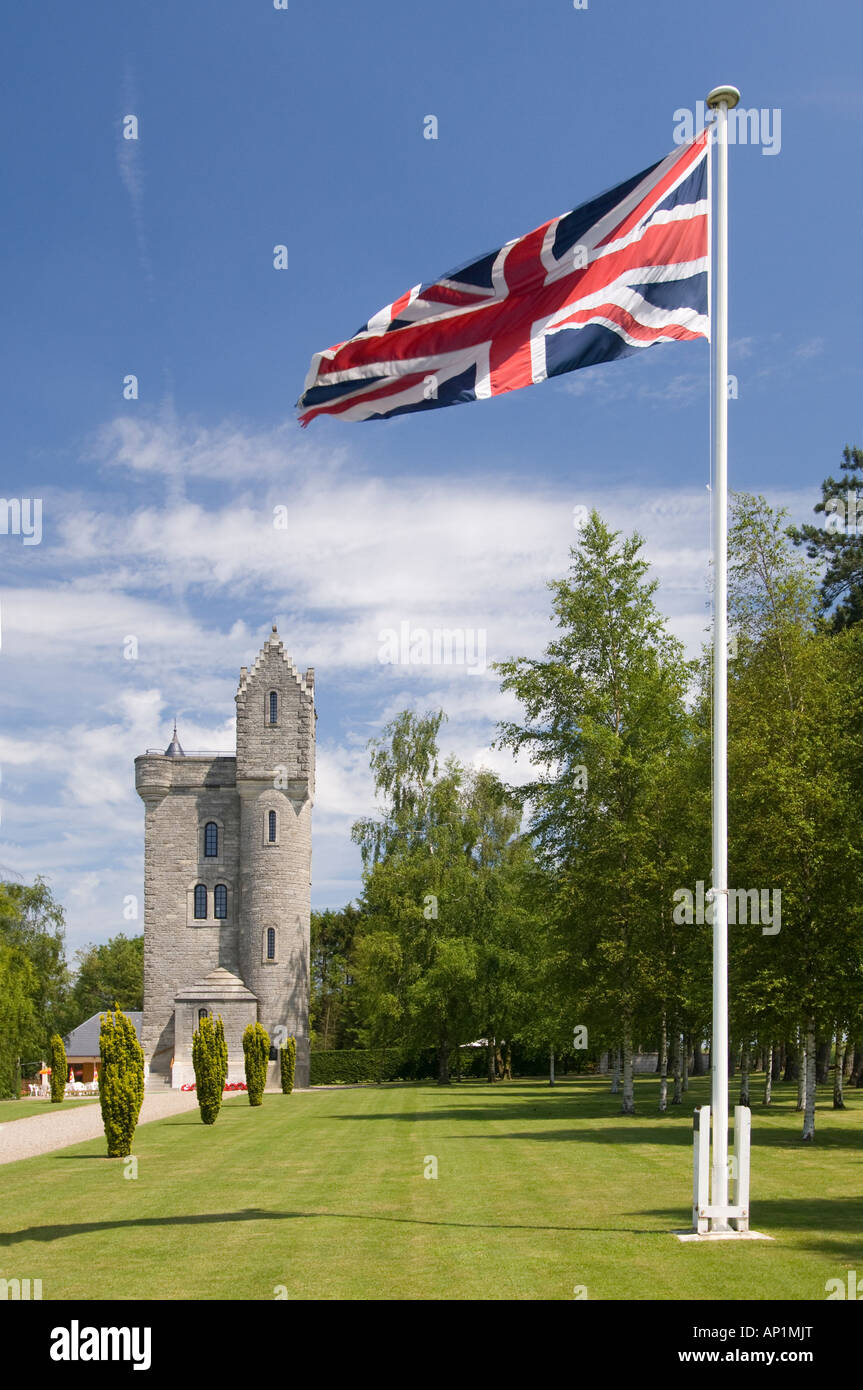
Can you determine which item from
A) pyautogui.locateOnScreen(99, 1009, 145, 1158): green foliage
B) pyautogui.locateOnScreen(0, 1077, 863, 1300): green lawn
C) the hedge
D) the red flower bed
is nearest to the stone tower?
the red flower bed

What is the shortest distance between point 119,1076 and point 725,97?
18.1 meters

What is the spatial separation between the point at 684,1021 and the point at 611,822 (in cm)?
606

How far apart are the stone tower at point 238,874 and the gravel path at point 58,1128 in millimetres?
11591

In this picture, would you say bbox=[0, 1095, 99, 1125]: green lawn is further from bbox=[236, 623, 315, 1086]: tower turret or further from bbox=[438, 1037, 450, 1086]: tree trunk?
bbox=[438, 1037, 450, 1086]: tree trunk

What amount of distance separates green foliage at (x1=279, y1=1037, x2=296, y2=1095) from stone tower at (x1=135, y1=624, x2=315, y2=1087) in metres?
4.20

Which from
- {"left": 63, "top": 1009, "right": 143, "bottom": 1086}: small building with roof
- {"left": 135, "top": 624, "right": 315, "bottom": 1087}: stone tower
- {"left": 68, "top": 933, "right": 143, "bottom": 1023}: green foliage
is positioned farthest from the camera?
{"left": 68, "top": 933, "right": 143, "bottom": 1023}: green foliage

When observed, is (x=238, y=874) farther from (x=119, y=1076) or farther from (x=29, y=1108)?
(x=119, y=1076)

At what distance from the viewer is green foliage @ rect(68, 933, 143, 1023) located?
4126 inches

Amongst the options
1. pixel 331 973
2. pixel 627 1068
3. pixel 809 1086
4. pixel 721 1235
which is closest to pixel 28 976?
pixel 627 1068

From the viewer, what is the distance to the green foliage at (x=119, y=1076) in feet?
73.3

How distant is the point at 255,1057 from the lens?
4422 cm
